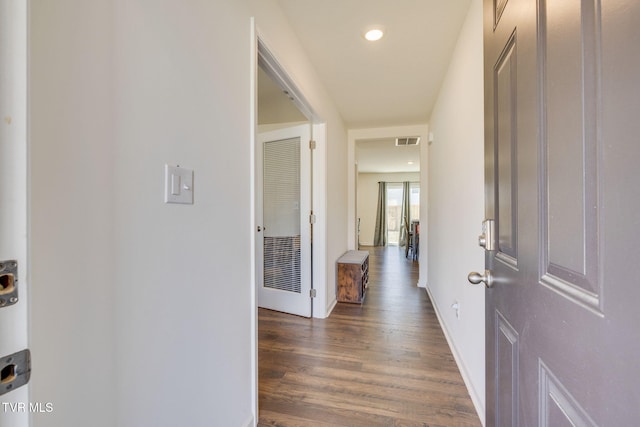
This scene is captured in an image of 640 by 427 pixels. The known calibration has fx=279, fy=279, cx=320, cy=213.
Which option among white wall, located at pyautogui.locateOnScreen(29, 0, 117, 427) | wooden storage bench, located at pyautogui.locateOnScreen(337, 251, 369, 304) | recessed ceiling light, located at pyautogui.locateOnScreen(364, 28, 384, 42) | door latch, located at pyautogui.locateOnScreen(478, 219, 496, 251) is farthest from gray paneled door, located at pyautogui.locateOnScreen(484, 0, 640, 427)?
wooden storage bench, located at pyautogui.locateOnScreen(337, 251, 369, 304)

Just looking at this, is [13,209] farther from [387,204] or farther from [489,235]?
[387,204]

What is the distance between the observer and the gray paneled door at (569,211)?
0.37m

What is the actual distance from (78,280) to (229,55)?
103 centimetres

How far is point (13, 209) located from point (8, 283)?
98 mm

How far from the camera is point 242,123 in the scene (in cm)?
132

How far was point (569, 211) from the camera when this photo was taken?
1.64 ft

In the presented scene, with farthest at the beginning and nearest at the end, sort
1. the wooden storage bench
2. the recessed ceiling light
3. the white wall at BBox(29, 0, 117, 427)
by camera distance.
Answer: the wooden storage bench, the recessed ceiling light, the white wall at BBox(29, 0, 117, 427)

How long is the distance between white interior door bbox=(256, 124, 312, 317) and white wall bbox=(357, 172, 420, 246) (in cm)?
659

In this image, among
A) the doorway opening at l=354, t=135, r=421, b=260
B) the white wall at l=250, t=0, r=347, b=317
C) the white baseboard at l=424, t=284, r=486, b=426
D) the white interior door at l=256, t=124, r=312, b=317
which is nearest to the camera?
the white baseboard at l=424, t=284, r=486, b=426

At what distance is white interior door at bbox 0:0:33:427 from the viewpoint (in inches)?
14.3

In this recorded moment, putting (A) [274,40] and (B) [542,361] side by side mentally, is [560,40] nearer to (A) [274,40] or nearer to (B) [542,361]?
(B) [542,361]

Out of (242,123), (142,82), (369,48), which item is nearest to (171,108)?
(142,82)

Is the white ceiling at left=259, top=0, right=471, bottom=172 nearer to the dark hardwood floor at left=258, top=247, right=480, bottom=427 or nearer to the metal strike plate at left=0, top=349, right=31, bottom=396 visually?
the metal strike plate at left=0, top=349, right=31, bottom=396

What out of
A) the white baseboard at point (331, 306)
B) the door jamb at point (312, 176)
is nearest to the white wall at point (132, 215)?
the door jamb at point (312, 176)
